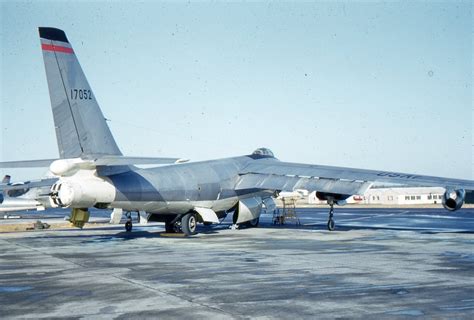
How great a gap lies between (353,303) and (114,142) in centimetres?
1730

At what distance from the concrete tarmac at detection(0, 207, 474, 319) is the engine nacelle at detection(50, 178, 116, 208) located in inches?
79.4

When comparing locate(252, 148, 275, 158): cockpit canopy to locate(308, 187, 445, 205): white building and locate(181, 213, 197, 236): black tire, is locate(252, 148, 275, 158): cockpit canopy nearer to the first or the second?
locate(181, 213, 197, 236): black tire

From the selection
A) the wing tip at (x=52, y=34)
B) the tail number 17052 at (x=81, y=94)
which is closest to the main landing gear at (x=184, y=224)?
the tail number 17052 at (x=81, y=94)

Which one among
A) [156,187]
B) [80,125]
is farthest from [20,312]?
Result: [156,187]

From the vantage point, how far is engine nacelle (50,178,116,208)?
23.7 meters

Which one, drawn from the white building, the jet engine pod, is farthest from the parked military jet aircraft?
the white building

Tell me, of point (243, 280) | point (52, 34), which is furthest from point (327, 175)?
point (243, 280)

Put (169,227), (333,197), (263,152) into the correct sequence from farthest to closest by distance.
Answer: (263,152), (333,197), (169,227)

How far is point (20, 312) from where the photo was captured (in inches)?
419

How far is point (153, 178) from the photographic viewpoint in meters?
28.2

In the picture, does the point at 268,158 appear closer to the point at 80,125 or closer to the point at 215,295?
the point at 80,125

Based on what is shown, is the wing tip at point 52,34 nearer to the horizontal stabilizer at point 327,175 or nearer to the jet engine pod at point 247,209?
the horizontal stabilizer at point 327,175

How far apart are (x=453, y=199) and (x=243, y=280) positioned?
52.3ft

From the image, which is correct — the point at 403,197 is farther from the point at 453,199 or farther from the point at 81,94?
the point at 81,94
